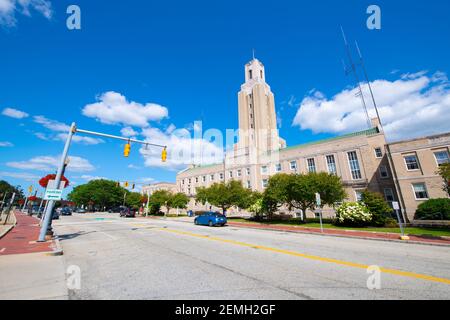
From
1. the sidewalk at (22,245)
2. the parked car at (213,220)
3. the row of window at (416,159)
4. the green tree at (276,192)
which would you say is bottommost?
the sidewalk at (22,245)

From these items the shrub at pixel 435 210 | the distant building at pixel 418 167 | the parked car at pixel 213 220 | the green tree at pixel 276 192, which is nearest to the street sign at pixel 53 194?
the parked car at pixel 213 220

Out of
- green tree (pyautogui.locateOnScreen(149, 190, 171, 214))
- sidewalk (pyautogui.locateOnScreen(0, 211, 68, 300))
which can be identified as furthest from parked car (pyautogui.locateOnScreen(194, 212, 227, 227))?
green tree (pyautogui.locateOnScreen(149, 190, 171, 214))

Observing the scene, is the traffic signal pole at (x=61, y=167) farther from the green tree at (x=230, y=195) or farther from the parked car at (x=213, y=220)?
the green tree at (x=230, y=195)

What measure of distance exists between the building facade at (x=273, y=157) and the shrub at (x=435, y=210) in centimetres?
734

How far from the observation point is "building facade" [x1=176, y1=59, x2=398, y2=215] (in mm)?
30750

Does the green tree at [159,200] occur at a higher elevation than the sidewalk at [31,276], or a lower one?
higher

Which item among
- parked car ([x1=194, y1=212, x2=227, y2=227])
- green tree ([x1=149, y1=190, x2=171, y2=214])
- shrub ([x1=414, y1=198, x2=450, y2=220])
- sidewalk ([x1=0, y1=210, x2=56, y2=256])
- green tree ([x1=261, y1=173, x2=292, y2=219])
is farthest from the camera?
green tree ([x1=149, y1=190, x2=171, y2=214])

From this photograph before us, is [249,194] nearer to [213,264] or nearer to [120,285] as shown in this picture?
[213,264]

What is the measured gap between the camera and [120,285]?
5031 mm

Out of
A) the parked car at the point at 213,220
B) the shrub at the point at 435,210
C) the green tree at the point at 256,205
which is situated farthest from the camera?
the green tree at the point at 256,205

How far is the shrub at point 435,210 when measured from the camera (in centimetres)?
1932

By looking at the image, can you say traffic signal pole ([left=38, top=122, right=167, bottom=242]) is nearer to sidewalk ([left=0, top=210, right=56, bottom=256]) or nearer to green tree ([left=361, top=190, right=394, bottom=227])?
sidewalk ([left=0, top=210, right=56, bottom=256])

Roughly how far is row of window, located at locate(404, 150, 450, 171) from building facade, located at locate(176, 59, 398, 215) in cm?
409

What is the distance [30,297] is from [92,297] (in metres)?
1.23
